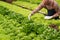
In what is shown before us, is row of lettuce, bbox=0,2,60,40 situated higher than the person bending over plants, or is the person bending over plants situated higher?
the person bending over plants

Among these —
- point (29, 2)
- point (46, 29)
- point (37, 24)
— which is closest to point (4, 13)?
point (37, 24)

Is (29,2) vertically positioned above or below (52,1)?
below

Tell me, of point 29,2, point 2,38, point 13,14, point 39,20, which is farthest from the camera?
point 29,2

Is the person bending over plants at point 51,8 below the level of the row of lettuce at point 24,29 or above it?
above

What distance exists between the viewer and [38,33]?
9.91 meters

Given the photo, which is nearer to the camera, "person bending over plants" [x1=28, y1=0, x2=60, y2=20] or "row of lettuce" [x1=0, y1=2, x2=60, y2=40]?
"row of lettuce" [x1=0, y1=2, x2=60, y2=40]

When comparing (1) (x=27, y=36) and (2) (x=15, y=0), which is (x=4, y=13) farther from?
(2) (x=15, y=0)

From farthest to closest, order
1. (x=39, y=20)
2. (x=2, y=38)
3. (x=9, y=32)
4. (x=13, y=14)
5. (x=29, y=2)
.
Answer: (x=29, y=2)
(x=13, y=14)
(x=39, y=20)
(x=9, y=32)
(x=2, y=38)

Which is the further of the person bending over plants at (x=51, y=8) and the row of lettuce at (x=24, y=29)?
the person bending over plants at (x=51, y=8)

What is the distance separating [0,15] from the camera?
1312 centimetres

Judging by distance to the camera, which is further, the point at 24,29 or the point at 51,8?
the point at 51,8

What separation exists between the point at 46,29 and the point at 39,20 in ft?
6.53

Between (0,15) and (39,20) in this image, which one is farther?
(0,15)

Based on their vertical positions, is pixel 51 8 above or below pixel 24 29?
above
